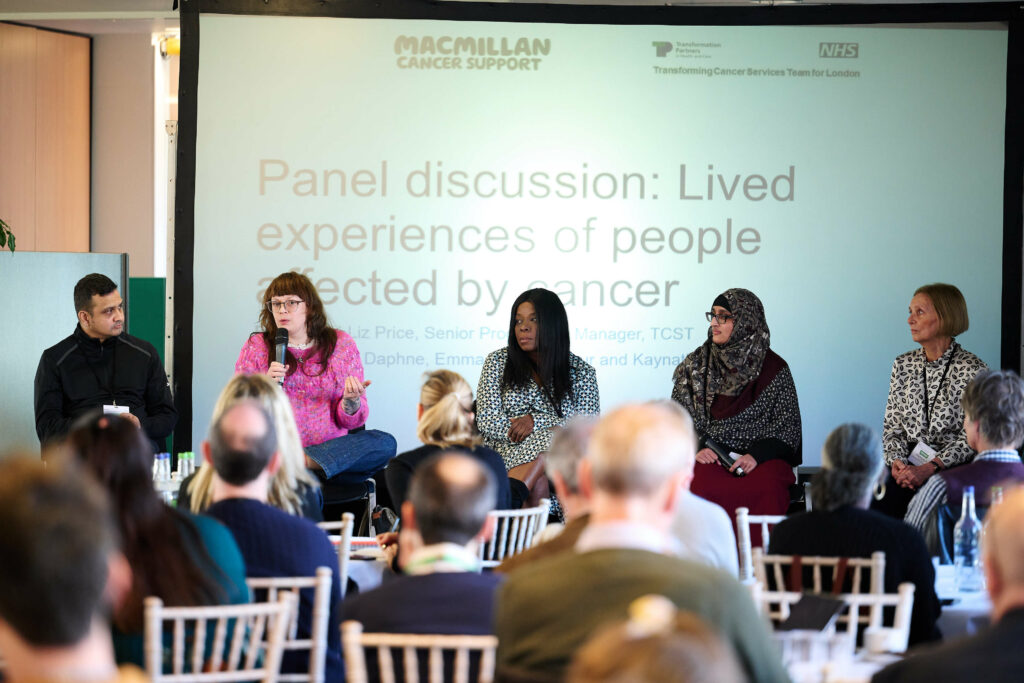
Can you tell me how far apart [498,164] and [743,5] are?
165 cm

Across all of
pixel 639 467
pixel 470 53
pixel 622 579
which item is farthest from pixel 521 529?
pixel 470 53

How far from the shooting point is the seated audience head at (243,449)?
2.70 metres

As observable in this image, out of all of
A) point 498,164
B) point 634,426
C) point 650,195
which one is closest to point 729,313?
point 650,195

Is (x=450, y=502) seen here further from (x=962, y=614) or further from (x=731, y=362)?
(x=731, y=362)

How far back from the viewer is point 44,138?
30.7 feet

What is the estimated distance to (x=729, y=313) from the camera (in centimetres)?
549

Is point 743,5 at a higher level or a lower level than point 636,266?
higher

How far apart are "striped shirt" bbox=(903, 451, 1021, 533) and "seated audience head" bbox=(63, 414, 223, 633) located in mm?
2540

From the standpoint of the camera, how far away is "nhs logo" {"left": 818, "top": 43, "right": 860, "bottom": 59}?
663 centimetres

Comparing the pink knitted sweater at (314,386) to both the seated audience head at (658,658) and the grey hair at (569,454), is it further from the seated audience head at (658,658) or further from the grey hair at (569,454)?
the seated audience head at (658,658)

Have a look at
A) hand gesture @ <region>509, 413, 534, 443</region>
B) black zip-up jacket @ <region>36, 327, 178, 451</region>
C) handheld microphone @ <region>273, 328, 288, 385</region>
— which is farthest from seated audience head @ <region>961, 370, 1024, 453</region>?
black zip-up jacket @ <region>36, 327, 178, 451</region>

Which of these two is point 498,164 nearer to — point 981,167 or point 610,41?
point 610,41

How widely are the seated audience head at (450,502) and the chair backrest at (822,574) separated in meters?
0.81

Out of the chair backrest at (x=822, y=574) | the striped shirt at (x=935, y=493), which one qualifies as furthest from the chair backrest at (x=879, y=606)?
the striped shirt at (x=935, y=493)
